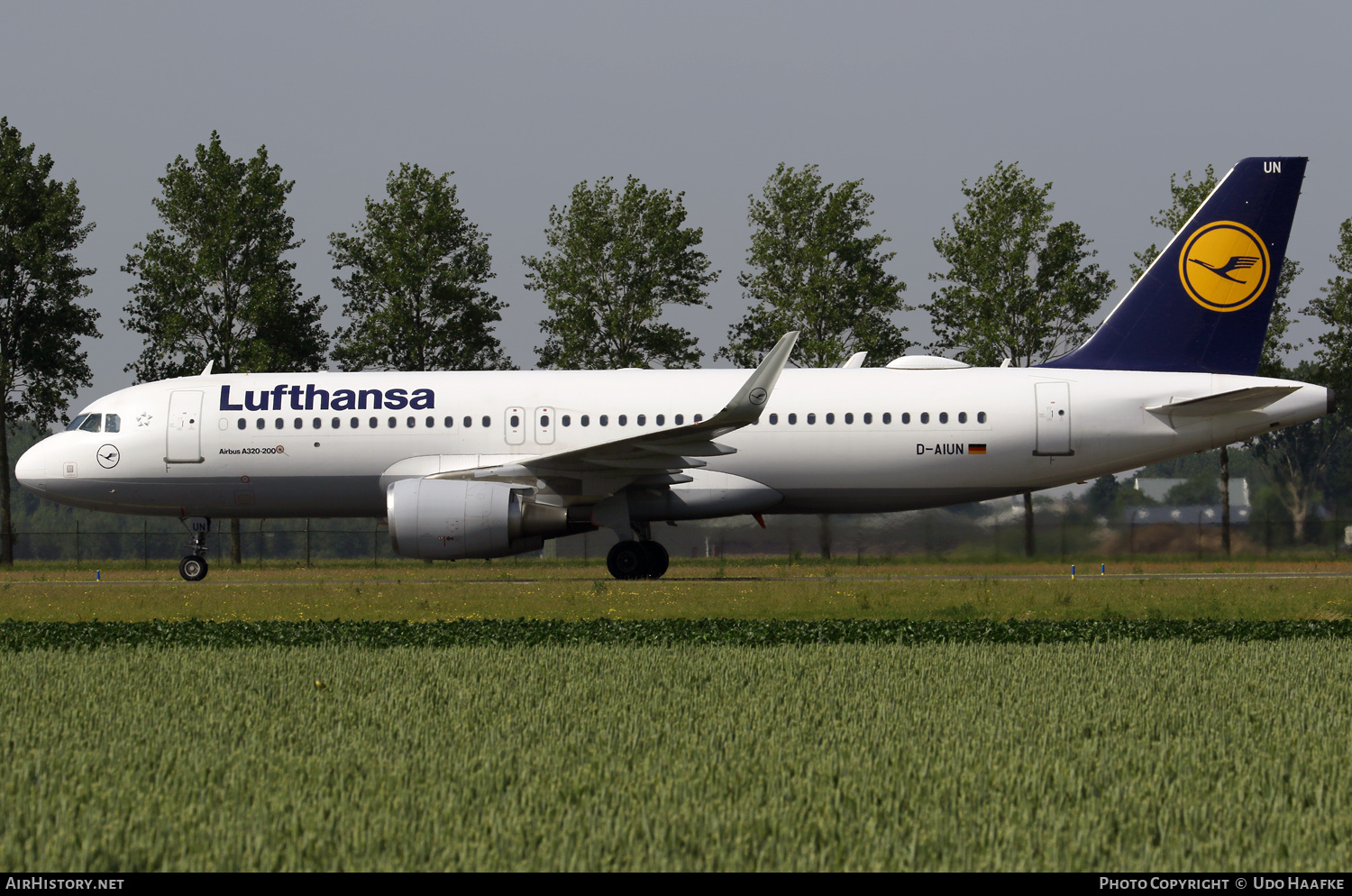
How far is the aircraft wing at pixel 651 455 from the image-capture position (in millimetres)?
18156

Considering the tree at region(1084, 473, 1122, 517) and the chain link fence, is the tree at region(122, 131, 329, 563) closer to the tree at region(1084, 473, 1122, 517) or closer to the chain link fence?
the chain link fence

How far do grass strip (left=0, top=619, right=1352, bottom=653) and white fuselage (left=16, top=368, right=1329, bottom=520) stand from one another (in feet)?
23.2

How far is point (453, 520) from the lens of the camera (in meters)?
18.8

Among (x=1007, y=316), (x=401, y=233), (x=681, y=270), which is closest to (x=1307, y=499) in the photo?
(x=1007, y=316)

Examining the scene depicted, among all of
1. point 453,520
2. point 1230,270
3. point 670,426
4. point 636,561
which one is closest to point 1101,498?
point 1230,270

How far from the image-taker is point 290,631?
12695 mm

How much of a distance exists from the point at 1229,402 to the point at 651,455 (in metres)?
8.85

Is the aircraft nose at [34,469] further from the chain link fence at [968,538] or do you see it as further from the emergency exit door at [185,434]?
the chain link fence at [968,538]

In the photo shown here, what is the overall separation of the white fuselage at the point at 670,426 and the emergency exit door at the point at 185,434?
30 mm

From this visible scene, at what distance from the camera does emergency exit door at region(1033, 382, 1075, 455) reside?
20.3m

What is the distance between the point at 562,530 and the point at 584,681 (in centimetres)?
1063

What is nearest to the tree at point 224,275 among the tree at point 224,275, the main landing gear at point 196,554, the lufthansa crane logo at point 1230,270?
the tree at point 224,275

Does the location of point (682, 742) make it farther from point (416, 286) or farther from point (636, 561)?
point (416, 286)

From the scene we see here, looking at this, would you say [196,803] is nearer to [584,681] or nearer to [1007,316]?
[584,681]
